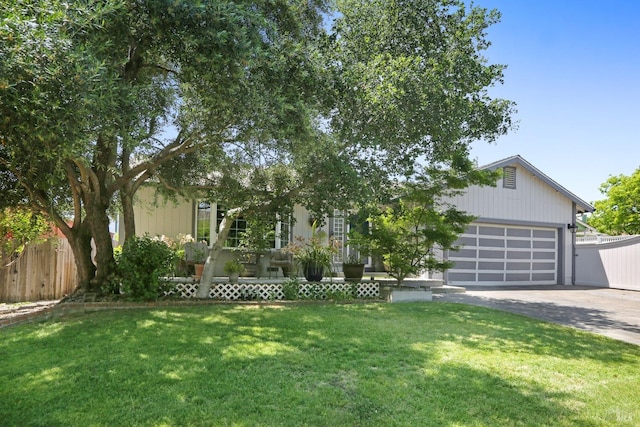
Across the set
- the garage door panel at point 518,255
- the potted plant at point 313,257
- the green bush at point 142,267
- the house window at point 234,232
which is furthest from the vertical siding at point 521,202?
the green bush at point 142,267

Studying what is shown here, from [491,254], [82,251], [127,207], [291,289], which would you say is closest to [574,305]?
[491,254]

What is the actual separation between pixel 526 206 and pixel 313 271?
932 cm

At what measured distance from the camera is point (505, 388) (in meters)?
4.13

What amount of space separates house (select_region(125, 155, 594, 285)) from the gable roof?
0.10 feet

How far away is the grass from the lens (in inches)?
138

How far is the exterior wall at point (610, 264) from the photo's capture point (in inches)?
571

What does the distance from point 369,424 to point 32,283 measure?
980 cm

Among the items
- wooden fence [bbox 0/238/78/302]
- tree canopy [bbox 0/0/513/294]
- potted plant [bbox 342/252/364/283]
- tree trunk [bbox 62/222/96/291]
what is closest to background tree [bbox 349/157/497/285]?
tree canopy [bbox 0/0/513/294]

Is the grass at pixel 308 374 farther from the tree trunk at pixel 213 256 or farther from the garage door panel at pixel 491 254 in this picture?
the garage door panel at pixel 491 254

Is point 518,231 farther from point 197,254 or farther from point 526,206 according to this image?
point 197,254

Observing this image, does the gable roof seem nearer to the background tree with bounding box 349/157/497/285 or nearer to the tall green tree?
the background tree with bounding box 349/157/497/285

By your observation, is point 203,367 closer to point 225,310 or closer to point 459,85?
point 225,310

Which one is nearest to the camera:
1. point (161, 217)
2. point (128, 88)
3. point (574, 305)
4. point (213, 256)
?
point (128, 88)

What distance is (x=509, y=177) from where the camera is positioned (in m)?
15.3
